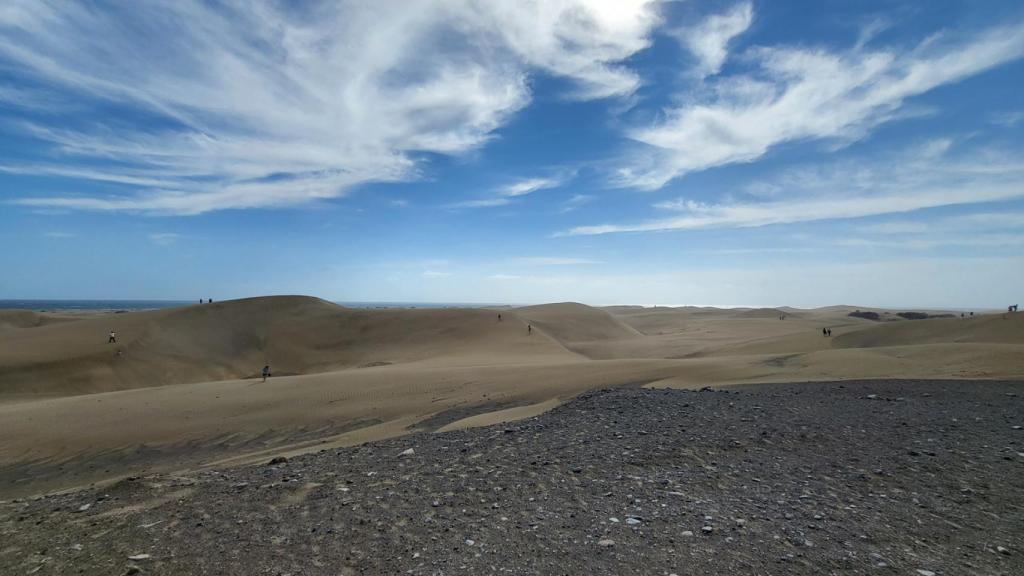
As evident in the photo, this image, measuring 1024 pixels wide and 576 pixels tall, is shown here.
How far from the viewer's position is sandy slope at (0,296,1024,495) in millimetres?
11062

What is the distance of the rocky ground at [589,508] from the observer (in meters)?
3.80

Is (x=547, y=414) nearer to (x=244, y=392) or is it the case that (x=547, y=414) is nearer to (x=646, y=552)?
(x=646, y=552)

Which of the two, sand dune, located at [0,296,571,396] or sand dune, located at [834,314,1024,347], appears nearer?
sand dune, located at [834,314,1024,347]

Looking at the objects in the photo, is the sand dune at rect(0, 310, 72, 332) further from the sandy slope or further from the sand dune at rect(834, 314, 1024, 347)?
the sand dune at rect(834, 314, 1024, 347)

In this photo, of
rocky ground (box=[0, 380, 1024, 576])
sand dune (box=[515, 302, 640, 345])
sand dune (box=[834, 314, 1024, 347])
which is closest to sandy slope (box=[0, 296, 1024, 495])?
sand dune (box=[834, 314, 1024, 347])

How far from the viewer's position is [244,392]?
631 inches

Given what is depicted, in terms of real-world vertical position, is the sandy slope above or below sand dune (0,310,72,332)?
below

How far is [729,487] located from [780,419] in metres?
3.34

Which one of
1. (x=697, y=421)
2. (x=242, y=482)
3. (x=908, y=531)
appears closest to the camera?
(x=908, y=531)

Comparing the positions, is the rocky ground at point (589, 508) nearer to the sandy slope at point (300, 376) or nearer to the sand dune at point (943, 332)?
the sandy slope at point (300, 376)

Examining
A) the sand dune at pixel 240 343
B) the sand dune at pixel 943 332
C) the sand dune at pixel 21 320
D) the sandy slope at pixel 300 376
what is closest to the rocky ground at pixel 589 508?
the sandy slope at pixel 300 376

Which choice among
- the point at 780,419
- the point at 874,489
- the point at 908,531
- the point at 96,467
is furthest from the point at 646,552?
the point at 96,467

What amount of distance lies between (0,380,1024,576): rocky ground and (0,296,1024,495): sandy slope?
12.3 ft

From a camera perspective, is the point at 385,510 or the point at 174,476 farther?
the point at 174,476
